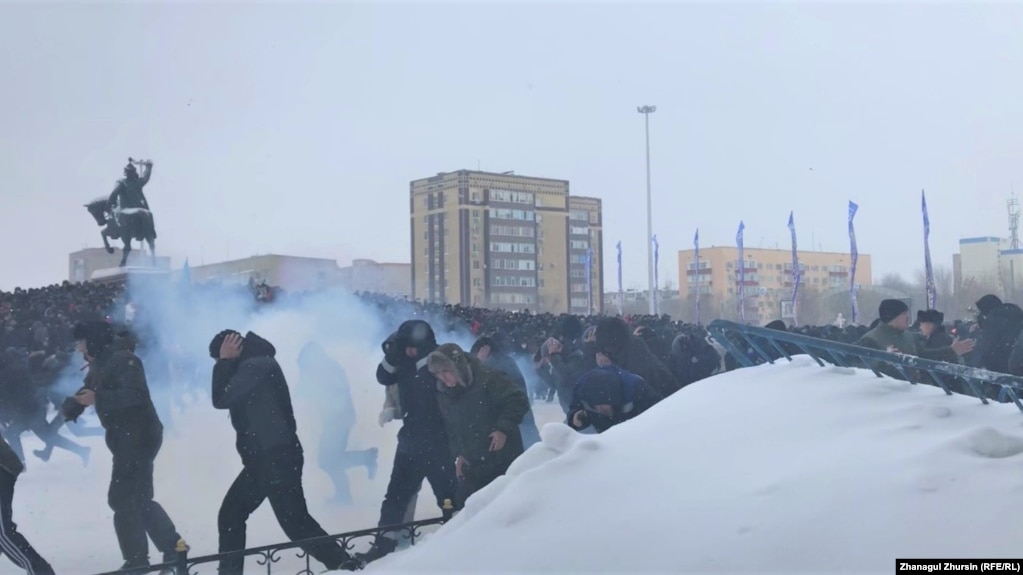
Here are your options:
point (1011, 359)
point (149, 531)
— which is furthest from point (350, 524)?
point (1011, 359)

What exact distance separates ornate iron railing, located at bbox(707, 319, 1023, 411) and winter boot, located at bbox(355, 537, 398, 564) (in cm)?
248

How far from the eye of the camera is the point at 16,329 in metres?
15.9

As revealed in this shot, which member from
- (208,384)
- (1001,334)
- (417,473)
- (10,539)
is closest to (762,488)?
(417,473)

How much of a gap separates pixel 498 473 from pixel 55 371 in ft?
28.3

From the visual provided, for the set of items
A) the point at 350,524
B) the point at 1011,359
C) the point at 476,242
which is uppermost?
the point at 476,242

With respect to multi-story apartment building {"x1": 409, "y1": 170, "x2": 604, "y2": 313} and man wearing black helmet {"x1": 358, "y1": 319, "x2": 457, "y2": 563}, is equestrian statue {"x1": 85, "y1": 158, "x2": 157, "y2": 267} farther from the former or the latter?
multi-story apartment building {"x1": 409, "y1": 170, "x2": 604, "y2": 313}

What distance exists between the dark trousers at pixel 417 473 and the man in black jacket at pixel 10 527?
231 cm

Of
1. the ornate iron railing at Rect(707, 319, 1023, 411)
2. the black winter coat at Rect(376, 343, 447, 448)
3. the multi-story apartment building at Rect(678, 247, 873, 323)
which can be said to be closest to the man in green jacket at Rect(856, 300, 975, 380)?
the ornate iron railing at Rect(707, 319, 1023, 411)

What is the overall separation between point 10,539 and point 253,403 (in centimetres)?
156

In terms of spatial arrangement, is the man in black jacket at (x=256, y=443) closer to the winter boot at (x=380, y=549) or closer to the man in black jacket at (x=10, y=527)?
the winter boot at (x=380, y=549)

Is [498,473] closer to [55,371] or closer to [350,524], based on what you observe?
[350,524]

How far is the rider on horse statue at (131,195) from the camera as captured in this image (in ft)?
76.1

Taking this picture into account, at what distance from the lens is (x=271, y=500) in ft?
21.3

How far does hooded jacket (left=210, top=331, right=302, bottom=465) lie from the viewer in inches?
254
